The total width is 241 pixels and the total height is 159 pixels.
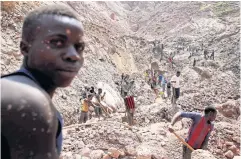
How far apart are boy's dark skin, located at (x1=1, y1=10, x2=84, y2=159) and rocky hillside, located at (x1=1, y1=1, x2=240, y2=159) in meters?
4.65

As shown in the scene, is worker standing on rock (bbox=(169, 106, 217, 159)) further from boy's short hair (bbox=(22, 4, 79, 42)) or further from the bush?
the bush

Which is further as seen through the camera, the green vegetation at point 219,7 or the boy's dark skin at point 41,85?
the green vegetation at point 219,7

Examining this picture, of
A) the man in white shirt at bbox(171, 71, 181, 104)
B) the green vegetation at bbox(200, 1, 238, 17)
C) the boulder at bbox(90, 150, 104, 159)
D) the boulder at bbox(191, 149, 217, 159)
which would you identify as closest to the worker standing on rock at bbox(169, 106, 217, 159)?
the boulder at bbox(191, 149, 217, 159)

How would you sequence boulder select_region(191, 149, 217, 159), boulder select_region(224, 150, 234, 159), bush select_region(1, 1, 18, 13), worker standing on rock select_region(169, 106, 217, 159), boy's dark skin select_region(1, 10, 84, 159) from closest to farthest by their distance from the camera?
boy's dark skin select_region(1, 10, 84, 159) < worker standing on rock select_region(169, 106, 217, 159) < boulder select_region(191, 149, 217, 159) < boulder select_region(224, 150, 234, 159) < bush select_region(1, 1, 18, 13)

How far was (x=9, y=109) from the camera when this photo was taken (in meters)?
0.84

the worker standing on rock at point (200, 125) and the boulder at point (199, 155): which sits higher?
the worker standing on rock at point (200, 125)

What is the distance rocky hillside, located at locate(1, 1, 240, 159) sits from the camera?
6.91 m

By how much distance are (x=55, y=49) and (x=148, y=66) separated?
21.8 m

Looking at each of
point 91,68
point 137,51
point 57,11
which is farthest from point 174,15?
point 57,11

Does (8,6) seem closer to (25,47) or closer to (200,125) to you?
(200,125)

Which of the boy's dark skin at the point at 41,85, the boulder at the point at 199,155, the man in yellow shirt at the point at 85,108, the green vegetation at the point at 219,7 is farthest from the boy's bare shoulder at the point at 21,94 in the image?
the green vegetation at the point at 219,7

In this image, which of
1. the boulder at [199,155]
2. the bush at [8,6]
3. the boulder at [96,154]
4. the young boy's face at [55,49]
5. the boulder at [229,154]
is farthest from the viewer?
the bush at [8,6]

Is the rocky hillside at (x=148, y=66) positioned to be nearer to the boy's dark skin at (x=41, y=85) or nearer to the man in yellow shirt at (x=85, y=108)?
the man in yellow shirt at (x=85, y=108)

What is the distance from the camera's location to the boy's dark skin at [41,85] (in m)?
0.84
